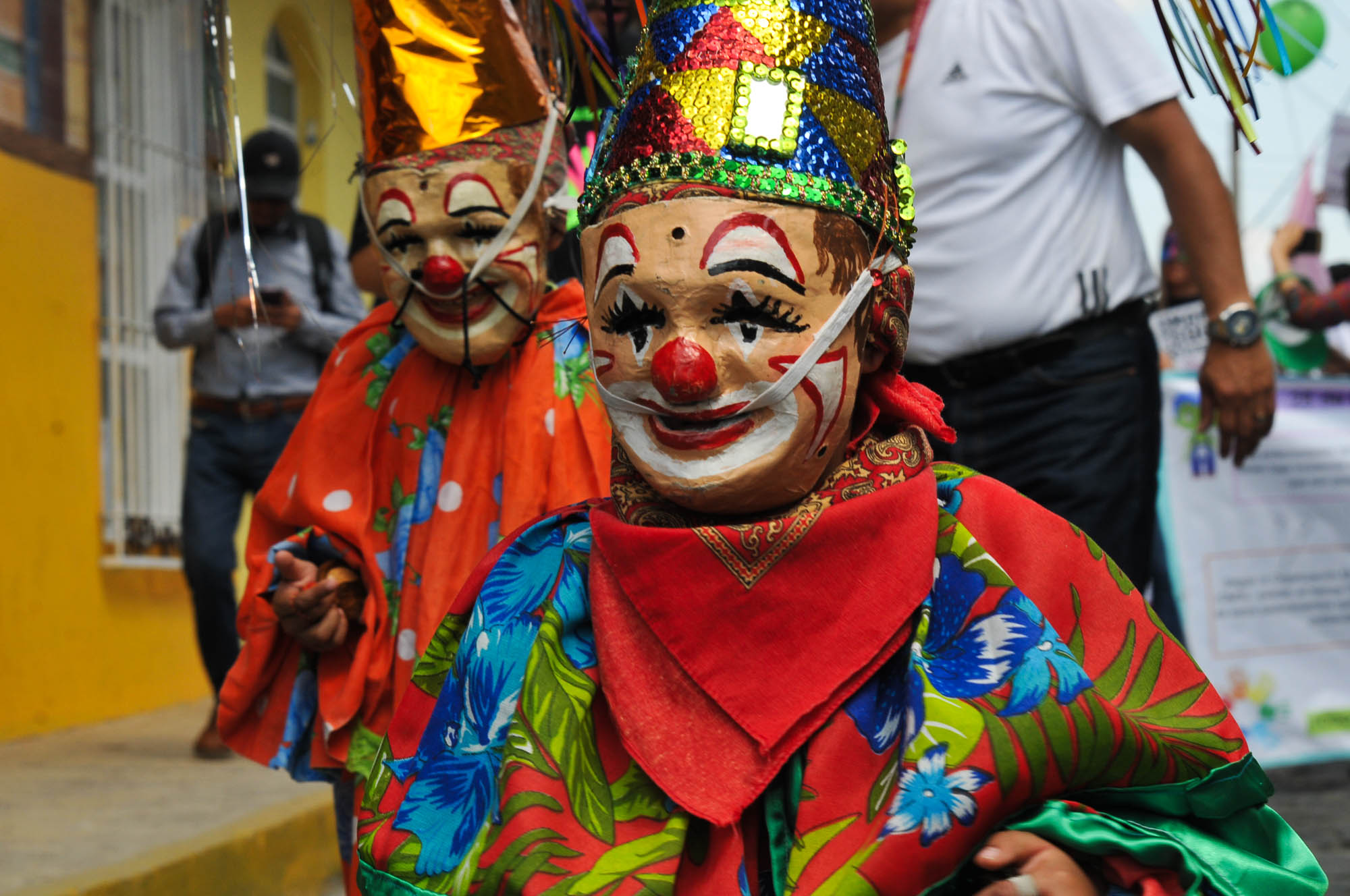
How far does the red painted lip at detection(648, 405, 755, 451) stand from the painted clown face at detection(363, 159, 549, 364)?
3.73ft

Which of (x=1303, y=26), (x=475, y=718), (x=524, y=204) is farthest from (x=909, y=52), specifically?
(x=1303, y=26)

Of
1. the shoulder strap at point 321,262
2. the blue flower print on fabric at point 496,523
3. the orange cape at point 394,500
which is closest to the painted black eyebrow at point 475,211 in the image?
the orange cape at point 394,500

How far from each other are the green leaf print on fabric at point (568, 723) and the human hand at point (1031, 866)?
45cm

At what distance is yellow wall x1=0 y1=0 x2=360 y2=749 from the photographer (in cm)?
566

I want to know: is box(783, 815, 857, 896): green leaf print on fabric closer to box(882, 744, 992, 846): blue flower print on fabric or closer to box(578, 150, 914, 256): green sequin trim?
box(882, 744, 992, 846): blue flower print on fabric

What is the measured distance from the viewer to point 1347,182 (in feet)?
22.8

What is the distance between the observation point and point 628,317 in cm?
188

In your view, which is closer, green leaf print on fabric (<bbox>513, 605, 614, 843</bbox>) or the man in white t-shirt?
green leaf print on fabric (<bbox>513, 605, 614, 843</bbox>)

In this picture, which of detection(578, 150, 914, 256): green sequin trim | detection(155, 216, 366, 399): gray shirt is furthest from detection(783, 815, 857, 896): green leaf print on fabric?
detection(155, 216, 366, 399): gray shirt

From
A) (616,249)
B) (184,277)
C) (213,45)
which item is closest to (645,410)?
(616,249)

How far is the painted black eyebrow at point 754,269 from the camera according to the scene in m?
1.80

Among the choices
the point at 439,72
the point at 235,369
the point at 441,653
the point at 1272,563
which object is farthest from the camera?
the point at 1272,563

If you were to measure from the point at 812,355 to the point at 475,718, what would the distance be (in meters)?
0.64

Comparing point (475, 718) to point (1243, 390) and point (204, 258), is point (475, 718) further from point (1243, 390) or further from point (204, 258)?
point (204, 258)
